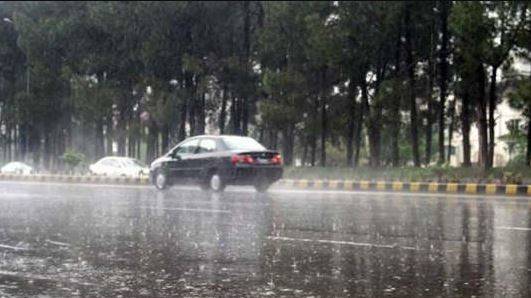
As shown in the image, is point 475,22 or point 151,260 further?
point 475,22

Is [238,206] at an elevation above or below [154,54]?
below

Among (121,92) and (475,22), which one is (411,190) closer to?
(475,22)

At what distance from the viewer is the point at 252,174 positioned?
20859mm

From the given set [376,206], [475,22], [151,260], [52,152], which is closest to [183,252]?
[151,260]

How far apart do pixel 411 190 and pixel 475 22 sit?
20.3 feet

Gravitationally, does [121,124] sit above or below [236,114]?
below

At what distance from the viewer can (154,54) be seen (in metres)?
39.5

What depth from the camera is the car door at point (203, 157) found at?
71.1ft

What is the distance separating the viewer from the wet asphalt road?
6219mm

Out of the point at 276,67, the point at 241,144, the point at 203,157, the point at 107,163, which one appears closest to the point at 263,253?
the point at 241,144

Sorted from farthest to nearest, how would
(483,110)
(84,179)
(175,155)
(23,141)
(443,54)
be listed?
1. (23,141)
2. (84,179)
3. (443,54)
4. (483,110)
5. (175,155)

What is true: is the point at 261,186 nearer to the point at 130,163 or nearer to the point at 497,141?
the point at 130,163

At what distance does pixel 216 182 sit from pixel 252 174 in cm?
113

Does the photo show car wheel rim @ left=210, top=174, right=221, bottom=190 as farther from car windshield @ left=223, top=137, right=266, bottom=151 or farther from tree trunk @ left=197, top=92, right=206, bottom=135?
tree trunk @ left=197, top=92, right=206, bottom=135
